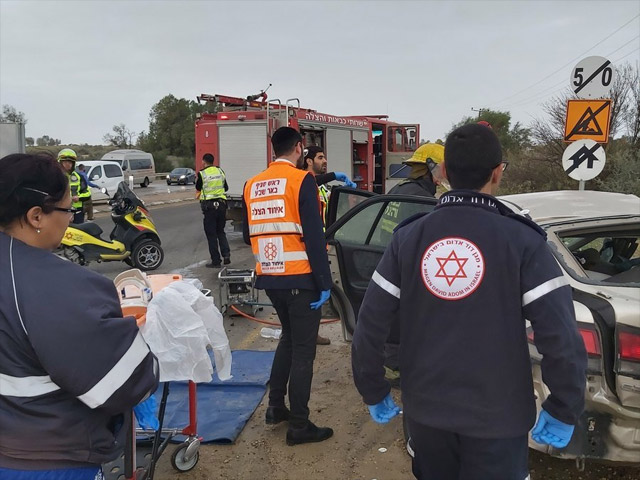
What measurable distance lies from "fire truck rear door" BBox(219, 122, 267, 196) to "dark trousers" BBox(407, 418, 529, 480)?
10.4m

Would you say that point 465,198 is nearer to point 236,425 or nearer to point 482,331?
point 482,331

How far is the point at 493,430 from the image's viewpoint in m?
1.66

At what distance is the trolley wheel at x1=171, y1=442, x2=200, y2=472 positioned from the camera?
3.20 m

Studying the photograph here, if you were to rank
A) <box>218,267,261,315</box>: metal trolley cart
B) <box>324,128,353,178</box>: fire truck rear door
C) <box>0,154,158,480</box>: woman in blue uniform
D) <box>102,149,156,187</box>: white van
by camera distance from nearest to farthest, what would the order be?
1. <box>0,154,158,480</box>: woman in blue uniform
2. <box>218,267,261,315</box>: metal trolley cart
3. <box>324,128,353,178</box>: fire truck rear door
4. <box>102,149,156,187</box>: white van

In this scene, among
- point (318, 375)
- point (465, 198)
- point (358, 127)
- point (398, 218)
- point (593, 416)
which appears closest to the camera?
point (465, 198)

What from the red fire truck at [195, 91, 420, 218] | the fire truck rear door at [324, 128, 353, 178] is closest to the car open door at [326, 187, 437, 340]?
the red fire truck at [195, 91, 420, 218]

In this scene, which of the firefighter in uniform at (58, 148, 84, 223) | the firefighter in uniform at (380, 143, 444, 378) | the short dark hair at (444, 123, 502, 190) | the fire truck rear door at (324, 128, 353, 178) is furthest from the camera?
the fire truck rear door at (324, 128, 353, 178)

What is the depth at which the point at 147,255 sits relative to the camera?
29.1ft

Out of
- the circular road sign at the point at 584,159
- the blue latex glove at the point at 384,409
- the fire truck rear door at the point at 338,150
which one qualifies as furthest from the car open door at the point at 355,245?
the fire truck rear door at the point at 338,150

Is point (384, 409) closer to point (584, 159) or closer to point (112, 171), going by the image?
point (584, 159)

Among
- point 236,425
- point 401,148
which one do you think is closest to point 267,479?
point 236,425

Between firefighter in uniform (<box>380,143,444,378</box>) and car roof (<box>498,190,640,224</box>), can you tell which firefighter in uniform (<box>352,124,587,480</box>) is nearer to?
car roof (<box>498,190,640,224</box>)

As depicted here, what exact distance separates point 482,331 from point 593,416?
1.25 metres

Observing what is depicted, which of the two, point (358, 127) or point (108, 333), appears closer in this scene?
point (108, 333)
